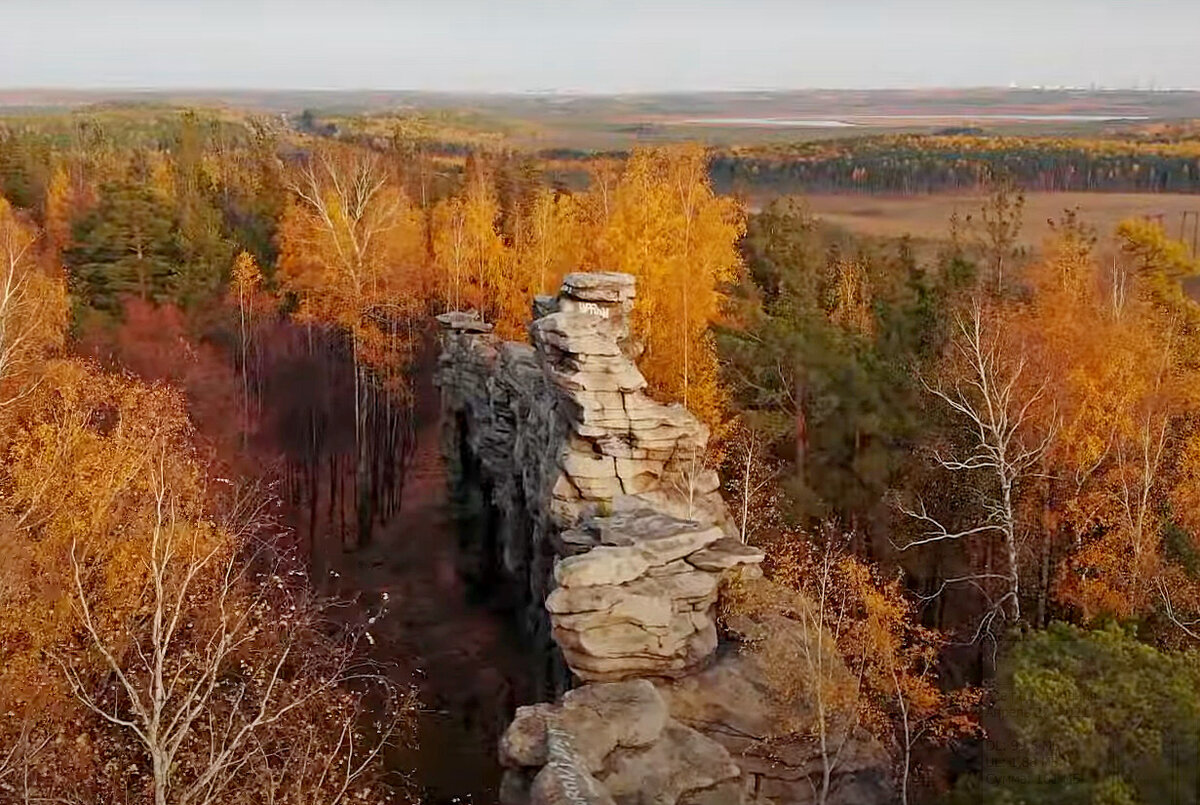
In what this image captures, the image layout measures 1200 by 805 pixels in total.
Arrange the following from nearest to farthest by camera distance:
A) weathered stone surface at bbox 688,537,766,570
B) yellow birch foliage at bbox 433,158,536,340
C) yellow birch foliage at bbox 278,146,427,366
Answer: weathered stone surface at bbox 688,537,766,570 → yellow birch foliage at bbox 278,146,427,366 → yellow birch foliage at bbox 433,158,536,340

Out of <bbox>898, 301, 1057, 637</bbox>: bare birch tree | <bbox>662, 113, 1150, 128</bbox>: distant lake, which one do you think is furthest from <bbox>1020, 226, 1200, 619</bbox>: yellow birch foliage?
<bbox>662, 113, 1150, 128</bbox>: distant lake

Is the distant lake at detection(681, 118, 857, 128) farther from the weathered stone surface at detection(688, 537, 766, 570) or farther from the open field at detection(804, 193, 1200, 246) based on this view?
the weathered stone surface at detection(688, 537, 766, 570)

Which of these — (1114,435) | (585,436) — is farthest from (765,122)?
(1114,435)

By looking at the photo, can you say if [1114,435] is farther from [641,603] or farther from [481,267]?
[481,267]

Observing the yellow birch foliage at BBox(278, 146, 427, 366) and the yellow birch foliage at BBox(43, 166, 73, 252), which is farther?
the yellow birch foliage at BBox(43, 166, 73, 252)

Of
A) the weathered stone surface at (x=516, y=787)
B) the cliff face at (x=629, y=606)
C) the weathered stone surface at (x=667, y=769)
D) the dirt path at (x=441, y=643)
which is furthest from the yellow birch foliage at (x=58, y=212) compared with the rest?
the weathered stone surface at (x=667, y=769)

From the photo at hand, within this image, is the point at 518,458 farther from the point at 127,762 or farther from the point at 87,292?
the point at 87,292

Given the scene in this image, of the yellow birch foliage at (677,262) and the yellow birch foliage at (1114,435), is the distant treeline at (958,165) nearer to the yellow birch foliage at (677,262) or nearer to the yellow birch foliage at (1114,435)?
the yellow birch foliage at (677,262)
